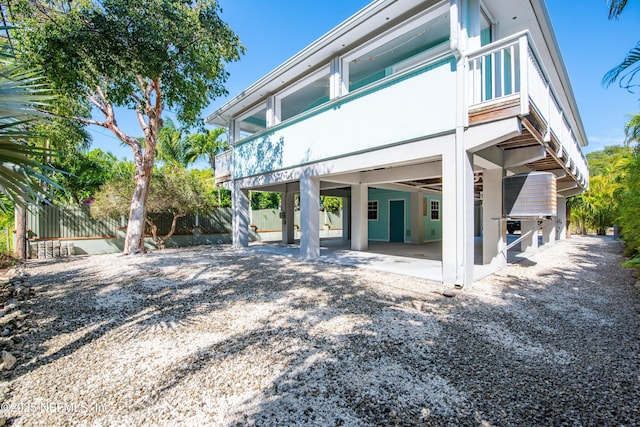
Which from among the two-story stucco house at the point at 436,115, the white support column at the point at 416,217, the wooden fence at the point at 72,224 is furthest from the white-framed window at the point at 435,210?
the wooden fence at the point at 72,224

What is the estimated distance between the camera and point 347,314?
4191 mm

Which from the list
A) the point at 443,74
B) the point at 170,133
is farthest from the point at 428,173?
the point at 170,133

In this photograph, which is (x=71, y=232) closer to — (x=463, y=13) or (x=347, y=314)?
(x=347, y=314)

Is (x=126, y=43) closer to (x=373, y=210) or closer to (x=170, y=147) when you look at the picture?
(x=373, y=210)

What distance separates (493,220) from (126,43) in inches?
373

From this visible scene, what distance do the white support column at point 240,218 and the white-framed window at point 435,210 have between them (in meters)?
9.64

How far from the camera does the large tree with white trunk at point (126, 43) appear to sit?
6188mm

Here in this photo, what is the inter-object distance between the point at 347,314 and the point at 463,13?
5.88 meters

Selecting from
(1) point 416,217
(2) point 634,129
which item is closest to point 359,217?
(1) point 416,217

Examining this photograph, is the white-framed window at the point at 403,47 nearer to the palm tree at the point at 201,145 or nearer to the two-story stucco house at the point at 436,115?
the two-story stucco house at the point at 436,115

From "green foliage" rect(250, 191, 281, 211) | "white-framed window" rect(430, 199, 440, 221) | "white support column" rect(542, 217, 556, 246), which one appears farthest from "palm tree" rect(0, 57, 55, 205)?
"green foliage" rect(250, 191, 281, 211)

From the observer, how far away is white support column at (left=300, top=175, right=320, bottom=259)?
29.1 feet

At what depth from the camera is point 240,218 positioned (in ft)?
40.2

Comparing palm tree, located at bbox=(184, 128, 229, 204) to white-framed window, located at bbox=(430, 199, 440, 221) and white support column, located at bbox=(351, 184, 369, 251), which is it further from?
white-framed window, located at bbox=(430, 199, 440, 221)
